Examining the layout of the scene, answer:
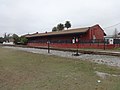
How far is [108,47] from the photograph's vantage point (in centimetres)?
3038

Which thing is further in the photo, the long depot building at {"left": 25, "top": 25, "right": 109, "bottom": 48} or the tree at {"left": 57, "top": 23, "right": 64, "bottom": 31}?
the tree at {"left": 57, "top": 23, "right": 64, "bottom": 31}

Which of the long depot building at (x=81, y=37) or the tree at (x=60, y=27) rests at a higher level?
the tree at (x=60, y=27)

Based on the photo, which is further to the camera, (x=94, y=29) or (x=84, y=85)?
(x=94, y=29)

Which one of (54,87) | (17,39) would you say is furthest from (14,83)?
(17,39)

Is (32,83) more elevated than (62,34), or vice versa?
(62,34)

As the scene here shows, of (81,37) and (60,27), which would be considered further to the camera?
(60,27)

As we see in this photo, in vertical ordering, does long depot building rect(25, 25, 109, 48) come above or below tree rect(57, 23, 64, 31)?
below

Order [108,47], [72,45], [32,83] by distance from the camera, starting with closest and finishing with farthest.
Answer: [32,83]
[108,47]
[72,45]

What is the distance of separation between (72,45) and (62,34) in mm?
6885

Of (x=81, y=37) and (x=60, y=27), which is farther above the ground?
(x=60, y=27)

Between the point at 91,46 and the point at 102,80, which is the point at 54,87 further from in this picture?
the point at 91,46

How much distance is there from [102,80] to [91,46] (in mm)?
25091

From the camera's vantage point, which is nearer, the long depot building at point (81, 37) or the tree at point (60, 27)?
the long depot building at point (81, 37)

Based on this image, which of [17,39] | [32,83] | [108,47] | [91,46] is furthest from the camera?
[17,39]
